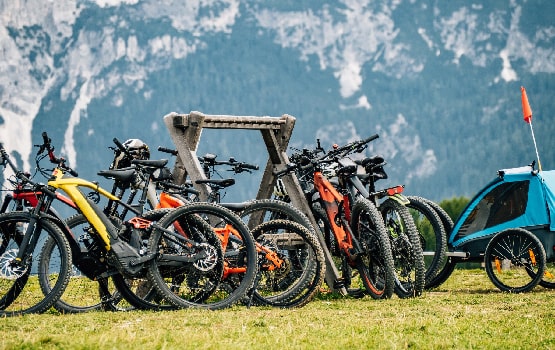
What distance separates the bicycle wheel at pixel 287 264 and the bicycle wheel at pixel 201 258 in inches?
13.8

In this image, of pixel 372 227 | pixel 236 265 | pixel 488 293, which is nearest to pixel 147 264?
pixel 236 265

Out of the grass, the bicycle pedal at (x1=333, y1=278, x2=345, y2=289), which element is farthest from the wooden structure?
the grass

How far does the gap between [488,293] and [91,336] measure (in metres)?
6.35

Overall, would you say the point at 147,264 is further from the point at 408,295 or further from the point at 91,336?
the point at 408,295

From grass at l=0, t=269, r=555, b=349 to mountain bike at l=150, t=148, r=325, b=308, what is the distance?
9.8 inches

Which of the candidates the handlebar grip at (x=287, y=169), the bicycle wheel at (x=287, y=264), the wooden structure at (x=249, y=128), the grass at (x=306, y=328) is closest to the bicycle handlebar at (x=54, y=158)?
the grass at (x=306, y=328)

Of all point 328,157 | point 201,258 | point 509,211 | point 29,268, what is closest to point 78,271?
point 29,268

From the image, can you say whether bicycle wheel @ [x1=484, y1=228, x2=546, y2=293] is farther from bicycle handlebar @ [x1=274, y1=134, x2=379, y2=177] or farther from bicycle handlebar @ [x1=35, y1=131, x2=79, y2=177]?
bicycle handlebar @ [x1=35, y1=131, x2=79, y2=177]

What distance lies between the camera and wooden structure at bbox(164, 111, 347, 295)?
1093 cm

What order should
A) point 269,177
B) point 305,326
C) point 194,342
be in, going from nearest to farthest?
point 194,342 → point 305,326 → point 269,177

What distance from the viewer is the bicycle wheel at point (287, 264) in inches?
376

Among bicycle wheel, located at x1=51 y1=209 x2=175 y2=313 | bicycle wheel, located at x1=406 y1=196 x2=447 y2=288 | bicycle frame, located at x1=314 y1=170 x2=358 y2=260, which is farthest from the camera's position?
bicycle wheel, located at x1=406 y1=196 x2=447 y2=288

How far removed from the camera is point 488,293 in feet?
37.5

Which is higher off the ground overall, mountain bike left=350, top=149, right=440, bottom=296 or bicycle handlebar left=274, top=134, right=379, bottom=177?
bicycle handlebar left=274, top=134, right=379, bottom=177
